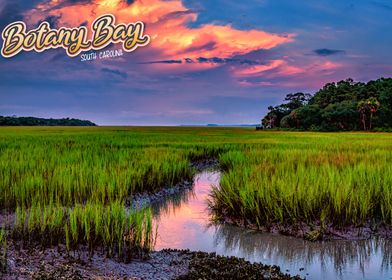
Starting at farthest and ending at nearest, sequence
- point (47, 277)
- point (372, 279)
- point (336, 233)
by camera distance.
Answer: point (336, 233) < point (372, 279) < point (47, 277)

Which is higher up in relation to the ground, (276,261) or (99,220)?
(99,220)

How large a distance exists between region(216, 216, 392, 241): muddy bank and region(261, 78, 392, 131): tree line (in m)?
57.4

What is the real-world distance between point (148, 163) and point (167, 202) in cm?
269

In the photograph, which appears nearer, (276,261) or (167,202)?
(276,261)

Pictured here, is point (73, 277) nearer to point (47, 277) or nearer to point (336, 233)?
point (47, 277)

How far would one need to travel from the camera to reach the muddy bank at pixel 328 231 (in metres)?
6.14

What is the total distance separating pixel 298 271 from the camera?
4.91 metres

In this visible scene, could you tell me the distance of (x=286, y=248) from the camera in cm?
579

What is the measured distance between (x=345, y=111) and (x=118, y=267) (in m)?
64.1

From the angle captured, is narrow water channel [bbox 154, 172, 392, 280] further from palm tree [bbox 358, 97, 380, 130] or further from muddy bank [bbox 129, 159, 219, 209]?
palm tree [bbox 358, 97, 380, 130]

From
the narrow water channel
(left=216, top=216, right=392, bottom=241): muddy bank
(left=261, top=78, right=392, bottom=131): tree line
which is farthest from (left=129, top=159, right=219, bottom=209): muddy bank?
(left=261, top=78, right=392, bottom=131): tree line

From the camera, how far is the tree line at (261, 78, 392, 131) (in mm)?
62888

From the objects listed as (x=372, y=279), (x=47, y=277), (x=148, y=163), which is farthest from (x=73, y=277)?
(x=148, y=163)

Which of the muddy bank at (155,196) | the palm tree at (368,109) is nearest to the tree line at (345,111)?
the palm tree at (368,109)
